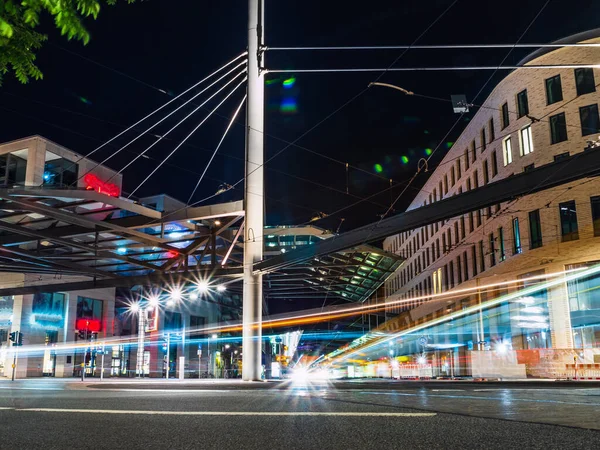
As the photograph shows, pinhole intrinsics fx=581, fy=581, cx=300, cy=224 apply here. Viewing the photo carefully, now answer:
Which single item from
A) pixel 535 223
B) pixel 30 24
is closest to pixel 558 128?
pixel 535 223

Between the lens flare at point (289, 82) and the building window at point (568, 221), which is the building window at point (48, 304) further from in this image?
the building window at point (568, 221)

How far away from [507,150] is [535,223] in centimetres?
658

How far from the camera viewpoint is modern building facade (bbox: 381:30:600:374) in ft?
112

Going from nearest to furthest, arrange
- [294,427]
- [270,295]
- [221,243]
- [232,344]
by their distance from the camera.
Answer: [294,427] → [221,243] → [270,295] → [232,344]

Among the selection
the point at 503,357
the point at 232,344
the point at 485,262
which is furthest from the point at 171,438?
the point at 232,344

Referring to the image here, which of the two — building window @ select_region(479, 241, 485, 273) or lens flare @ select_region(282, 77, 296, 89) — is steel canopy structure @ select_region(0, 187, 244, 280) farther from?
building window @ select_region(479, 241, 485, 273)

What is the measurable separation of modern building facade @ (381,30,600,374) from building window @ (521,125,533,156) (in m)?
0.07

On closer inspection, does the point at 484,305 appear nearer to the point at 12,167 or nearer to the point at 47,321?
the point at 47,321

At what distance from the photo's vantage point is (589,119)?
3525 centimetres

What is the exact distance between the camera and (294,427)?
16.2 feet

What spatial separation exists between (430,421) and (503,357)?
2550 cm

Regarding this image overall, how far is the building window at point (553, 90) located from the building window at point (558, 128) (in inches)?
43.7

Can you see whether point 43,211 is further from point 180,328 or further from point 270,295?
point 180,328

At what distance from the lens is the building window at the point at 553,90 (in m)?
37.1
